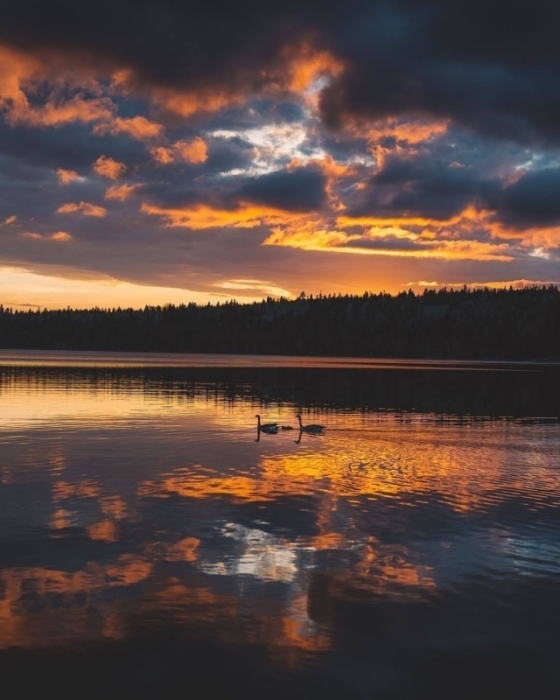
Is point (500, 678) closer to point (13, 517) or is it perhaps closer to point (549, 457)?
point (13, 517)

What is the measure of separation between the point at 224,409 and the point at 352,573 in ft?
128

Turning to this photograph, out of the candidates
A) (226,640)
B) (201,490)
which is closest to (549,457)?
(201,490)

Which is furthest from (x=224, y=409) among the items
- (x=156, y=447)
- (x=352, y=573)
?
(x=352, y=573)

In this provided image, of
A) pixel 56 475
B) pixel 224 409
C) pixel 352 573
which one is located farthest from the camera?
pixel 224 409

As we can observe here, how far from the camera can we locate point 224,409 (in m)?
53.9

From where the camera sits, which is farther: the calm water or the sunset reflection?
the sunset reflection

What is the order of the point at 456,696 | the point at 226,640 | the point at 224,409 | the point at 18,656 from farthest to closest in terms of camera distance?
the point at 224,409, the point at 226,640, the point at 18,656, the point at 456,696

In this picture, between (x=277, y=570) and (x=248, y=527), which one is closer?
(x=277, y=570)

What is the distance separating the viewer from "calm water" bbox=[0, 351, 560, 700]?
36.4 feet

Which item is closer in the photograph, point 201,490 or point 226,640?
point 226,640

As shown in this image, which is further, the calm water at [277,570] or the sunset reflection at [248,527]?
the sunset reflection at [248,527]

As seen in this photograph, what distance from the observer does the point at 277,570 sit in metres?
15.5

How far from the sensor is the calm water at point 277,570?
11102 mm

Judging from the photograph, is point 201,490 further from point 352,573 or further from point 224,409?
point 224,409
